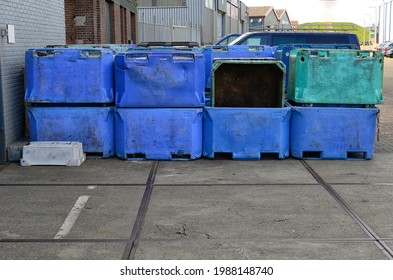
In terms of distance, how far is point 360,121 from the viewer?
841 centimetres

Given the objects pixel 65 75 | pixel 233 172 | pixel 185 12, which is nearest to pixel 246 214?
pixel 233 172

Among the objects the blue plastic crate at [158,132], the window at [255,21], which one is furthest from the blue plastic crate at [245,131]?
the window at [255,21]

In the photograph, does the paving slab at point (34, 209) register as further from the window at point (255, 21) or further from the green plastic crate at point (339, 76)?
the window at point (255, 21)

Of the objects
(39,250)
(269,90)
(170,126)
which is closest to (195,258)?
(39,250)

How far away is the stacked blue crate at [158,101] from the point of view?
8242mm

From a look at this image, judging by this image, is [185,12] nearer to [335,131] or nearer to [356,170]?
[335,131]

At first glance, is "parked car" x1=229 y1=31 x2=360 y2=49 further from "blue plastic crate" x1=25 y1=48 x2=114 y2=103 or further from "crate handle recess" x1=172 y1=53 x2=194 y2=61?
Answer: "blue plastic crate" x1=25 y1=48 x2=114 y2=103

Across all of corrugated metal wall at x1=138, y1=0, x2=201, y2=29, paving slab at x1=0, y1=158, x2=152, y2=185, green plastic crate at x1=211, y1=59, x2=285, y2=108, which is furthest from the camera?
corrugated metal wall at x1=138, y1=0, x2=201, y2=29

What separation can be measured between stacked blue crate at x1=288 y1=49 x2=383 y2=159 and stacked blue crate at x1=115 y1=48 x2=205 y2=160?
1635 millimetres

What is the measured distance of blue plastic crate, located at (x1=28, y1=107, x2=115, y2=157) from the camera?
8289mm

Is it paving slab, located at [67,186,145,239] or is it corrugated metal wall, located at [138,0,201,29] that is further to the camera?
corrugated metal wall, located at [138,0,201,29]

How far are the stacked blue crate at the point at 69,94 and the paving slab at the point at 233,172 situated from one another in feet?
3.94

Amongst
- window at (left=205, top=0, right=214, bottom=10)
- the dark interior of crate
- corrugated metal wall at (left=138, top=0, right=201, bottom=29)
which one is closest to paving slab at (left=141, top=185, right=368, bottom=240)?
the dark interior of crate

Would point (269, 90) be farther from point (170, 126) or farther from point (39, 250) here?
point (39, 250)
